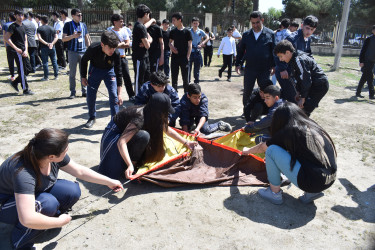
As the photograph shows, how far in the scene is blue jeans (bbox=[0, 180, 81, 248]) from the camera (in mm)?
2260

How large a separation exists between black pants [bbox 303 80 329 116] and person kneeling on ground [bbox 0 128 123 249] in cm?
376

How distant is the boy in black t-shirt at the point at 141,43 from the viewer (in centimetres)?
579

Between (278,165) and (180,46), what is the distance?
177 inches

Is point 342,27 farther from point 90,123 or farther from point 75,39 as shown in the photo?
point 90,123

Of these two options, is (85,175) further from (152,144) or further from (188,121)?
(188,121)

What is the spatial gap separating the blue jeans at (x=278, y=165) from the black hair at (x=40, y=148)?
1883 mm

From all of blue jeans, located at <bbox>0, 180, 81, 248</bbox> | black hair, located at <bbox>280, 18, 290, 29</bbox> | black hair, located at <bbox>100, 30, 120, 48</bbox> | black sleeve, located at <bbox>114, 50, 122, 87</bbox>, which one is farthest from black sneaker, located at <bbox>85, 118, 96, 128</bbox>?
black hair, located at <bbox>280, 18, 290, 29</bbox>

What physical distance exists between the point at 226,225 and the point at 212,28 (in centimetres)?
2023

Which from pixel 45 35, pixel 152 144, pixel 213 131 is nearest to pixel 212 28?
pixel 45 35

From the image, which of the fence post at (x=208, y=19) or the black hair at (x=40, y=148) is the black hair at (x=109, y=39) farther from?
the fence post at (x=208, y=19)

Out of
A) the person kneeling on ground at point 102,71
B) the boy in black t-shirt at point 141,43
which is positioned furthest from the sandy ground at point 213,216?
the boy in black t-shirt at point 141,43

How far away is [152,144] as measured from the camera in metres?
3.45

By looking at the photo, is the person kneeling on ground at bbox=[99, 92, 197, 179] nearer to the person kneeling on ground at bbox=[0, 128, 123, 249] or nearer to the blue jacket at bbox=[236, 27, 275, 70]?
the person kneeling on ground at bbox=[0, 128, 123, 249]

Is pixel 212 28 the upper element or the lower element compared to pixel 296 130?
upper
